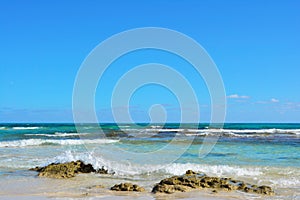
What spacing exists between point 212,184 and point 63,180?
14.4 ft

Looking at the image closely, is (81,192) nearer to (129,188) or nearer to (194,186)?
(129,188)

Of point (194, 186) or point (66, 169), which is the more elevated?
point (66, 169)

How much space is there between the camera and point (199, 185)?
9.42 m

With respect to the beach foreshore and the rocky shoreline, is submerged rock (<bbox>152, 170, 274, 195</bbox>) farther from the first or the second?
the beach foreshore

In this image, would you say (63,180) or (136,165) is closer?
(63,180)

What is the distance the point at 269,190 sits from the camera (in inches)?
351

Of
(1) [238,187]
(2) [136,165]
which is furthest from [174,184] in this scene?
(2) [136,165]

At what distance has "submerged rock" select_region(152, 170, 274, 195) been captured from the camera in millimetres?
8898

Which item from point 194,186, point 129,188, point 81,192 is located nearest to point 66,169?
point 81,192

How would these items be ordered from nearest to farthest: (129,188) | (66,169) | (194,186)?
(129,188)
(194,186)
(66,169)

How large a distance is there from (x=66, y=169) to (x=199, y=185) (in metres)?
4.64

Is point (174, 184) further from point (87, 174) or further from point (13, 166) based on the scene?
point (13, 166)

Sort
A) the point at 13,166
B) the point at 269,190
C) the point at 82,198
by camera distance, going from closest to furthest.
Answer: the point at 82,198, the point at 269,190, the point at 13,166

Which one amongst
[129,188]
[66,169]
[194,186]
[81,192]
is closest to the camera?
[81,192]
